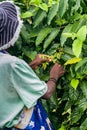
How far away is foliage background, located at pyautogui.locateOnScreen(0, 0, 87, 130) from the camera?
2.55 m

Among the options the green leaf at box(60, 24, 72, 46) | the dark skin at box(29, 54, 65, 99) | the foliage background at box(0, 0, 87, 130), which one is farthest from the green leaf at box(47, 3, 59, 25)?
the dark skin at box(29, 54, 65, 99)

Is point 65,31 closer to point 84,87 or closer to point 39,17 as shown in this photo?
point 39,17

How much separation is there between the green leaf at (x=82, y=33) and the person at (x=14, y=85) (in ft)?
1.00

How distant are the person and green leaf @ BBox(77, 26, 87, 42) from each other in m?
0.30

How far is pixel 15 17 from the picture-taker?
2.33 meters

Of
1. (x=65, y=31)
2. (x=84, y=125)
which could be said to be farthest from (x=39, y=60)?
(x=84, y=125)

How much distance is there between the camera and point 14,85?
2.31 m

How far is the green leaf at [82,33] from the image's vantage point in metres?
2.32

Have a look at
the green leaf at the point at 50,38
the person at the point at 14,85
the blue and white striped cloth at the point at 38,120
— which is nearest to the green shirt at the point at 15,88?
the person at the point at 14,85

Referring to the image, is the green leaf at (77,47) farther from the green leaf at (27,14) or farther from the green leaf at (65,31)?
the green leaf at (27,14)

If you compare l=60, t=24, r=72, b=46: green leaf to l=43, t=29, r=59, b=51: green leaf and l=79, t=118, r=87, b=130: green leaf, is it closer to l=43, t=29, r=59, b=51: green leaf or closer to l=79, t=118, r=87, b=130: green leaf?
l=43, t=29, r=59, b=51: green leaf

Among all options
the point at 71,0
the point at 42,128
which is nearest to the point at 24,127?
the point at 42,128

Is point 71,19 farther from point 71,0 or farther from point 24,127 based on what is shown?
point 24,127

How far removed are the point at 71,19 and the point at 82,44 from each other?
23 cm
